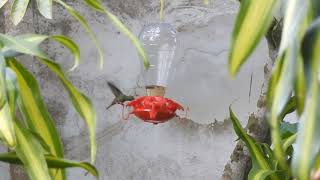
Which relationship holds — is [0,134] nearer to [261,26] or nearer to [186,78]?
[261,26]

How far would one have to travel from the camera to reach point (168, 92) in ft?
8.55

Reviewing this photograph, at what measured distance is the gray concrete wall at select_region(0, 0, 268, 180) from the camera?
256cm

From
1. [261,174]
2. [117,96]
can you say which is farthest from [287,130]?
[117,96]

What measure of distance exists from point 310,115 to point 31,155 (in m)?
0.55

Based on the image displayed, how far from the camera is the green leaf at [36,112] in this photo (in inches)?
41.0

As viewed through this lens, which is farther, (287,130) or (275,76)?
(287,130)

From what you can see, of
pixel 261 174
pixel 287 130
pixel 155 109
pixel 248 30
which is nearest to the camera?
pixel 248 30

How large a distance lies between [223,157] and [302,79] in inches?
84.0

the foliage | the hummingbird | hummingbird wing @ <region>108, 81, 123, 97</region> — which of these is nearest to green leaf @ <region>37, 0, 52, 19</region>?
the foliage

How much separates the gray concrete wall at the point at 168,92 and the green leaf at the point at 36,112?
1539 millimetres

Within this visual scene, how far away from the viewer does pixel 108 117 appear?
267 centimetres

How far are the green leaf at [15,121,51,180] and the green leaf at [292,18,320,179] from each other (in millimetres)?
519

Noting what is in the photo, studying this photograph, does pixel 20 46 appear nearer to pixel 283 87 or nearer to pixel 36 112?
pixel 36 112

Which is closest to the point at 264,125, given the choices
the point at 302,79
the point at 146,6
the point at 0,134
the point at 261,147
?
the point at 261,147
